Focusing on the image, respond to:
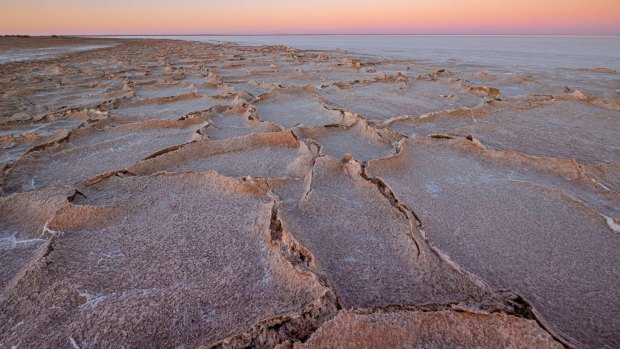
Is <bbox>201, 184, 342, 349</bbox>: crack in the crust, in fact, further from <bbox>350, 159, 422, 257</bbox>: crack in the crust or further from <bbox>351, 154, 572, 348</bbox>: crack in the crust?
<bbox>350, 159, 422, 257</bbox>: crack in the crust

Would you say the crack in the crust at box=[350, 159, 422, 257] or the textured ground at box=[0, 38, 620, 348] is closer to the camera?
the textured ground at box=[0, 38, 620, 348]

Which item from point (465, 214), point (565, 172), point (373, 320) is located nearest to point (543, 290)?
point (465, 214)

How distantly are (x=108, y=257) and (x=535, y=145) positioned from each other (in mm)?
2861

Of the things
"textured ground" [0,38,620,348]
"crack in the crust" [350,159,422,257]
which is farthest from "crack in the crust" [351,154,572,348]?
"crack in the crust" [350,159,422,257]

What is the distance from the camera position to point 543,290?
1.19 m

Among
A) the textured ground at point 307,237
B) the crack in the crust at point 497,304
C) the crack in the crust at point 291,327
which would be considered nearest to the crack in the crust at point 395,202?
the textured ground at point 307,237

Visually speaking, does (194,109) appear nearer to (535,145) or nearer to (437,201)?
(437,201)

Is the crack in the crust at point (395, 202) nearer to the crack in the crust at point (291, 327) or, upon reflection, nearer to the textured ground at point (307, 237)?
the textured ground at point (307, 237)

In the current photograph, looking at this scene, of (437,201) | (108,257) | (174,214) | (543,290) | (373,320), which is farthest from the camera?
(437,201)

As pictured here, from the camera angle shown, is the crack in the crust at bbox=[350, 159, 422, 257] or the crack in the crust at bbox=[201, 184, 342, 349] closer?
the crack in the crust at bbox=[201, 184, 342, 349]

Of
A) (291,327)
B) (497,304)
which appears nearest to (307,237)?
(291,327)

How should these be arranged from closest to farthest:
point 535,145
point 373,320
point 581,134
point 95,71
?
point 373,320 < point 535,145 < point 581,134 < point 95,71

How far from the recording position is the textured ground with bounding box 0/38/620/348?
1017 mm

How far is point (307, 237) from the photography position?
146cm
